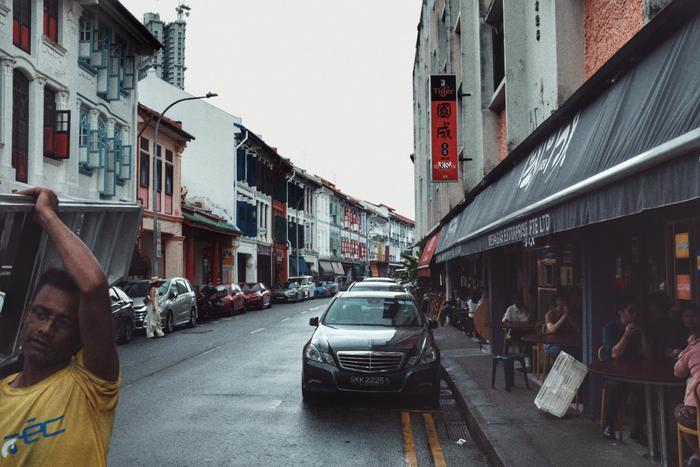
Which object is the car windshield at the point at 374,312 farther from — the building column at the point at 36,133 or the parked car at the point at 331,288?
the parked car at the point at 331,288

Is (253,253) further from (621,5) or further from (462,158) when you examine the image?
(621,5)

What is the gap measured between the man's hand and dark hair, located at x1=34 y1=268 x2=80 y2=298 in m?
0.17

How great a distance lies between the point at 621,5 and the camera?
8.55m

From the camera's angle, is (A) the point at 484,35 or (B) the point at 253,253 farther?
(B) the point at 253,253

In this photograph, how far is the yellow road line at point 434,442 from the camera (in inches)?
279

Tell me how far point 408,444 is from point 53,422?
595 centimetres

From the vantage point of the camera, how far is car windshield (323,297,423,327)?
11000 millimetres

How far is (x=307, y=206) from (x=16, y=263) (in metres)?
66.3

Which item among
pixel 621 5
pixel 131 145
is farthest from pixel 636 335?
pixel 131 145

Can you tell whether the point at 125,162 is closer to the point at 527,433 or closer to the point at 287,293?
the point at 287,293

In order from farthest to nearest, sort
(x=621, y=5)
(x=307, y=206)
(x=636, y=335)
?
1. (x=307, y=206)
2. (x=621, y=5)
3. (x=636, y=335)

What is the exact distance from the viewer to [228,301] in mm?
31391

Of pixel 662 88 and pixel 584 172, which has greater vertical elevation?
pixel 662 88

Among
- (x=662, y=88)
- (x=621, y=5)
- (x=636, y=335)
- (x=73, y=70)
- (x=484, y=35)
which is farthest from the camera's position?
(x=73, y=70)
